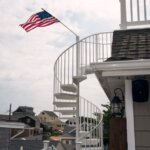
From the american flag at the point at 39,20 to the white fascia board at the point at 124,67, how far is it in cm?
381

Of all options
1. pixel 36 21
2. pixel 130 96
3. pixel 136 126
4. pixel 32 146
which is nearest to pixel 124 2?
pixel 130 96

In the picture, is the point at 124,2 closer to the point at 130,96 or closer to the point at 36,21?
the point at 130,96

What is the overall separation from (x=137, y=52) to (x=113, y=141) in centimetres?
120

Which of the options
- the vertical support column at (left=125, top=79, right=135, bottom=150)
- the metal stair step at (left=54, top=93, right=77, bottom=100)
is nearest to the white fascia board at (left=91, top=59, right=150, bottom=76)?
the vertical support column at (left=125, top=79, right=135, bottom=150)

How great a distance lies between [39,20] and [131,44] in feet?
11.7

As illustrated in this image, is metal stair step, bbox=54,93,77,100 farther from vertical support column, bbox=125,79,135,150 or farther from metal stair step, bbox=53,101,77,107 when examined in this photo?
vertical support column, bbox=125,79,135,150

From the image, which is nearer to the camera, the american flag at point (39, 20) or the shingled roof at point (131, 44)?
the shingled roof at point (131, 44)

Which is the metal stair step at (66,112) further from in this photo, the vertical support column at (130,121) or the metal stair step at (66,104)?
the vertical support column at (130,121)

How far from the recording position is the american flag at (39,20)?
6.93 meters

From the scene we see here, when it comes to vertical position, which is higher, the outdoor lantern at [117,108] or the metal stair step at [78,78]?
the metal stair step at [78,78]

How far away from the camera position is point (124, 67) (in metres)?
3.42

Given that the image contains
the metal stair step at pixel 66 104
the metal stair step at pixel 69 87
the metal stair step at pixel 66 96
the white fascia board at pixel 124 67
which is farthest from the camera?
the metal stair step at pixel 66 104

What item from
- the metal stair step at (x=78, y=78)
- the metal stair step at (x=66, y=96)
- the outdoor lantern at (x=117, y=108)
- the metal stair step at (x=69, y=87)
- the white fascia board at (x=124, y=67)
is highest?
the metal stair step at (x=78, y=78)

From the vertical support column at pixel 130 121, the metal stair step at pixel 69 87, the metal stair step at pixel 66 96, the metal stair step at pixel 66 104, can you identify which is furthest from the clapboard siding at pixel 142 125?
the metal stair step at pixel 66 104
